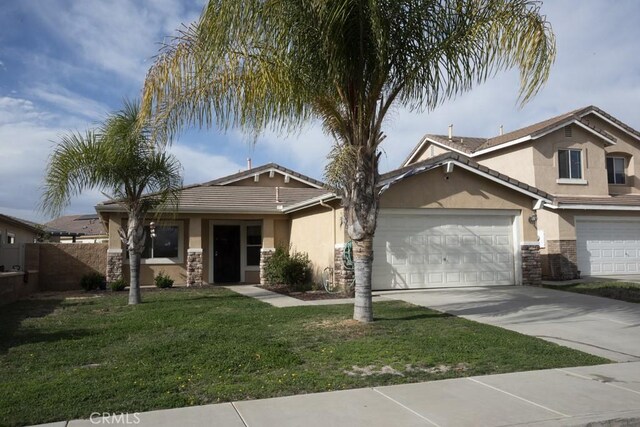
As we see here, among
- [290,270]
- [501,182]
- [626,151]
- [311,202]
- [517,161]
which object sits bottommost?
[290,270]

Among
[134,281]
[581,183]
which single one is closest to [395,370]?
[134,281]

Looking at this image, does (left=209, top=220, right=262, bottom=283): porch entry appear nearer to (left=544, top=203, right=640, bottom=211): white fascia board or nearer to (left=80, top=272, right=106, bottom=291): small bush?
(left=80, top=272, right=106, bottom=291): small bush

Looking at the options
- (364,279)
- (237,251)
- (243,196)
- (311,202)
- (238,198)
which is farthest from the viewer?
(243,196)

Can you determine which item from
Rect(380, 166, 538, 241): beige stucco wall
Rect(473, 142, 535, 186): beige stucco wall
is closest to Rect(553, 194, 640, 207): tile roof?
Rect(473, 142, 535, 186): beige stucco wall

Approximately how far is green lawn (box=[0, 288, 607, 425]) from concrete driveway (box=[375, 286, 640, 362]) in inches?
28.2

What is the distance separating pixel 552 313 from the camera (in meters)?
12.1

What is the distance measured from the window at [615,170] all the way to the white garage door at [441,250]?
33.2 ft

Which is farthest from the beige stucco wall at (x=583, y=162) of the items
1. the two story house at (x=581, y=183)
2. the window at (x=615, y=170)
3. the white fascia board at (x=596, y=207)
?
the white fascia board at (x=596, y=207)

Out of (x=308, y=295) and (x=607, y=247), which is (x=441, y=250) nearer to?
(x=308, y=295)

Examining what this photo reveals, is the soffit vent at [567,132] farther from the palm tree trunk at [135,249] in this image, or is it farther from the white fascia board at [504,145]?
the palm tree trunk at [135,249]

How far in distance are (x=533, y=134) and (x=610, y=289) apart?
8.01m

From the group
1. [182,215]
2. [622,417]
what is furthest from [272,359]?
[182,215]

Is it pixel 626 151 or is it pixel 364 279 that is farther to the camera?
pixel 626 151

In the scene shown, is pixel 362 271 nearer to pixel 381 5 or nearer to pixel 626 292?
pixel 381 5
